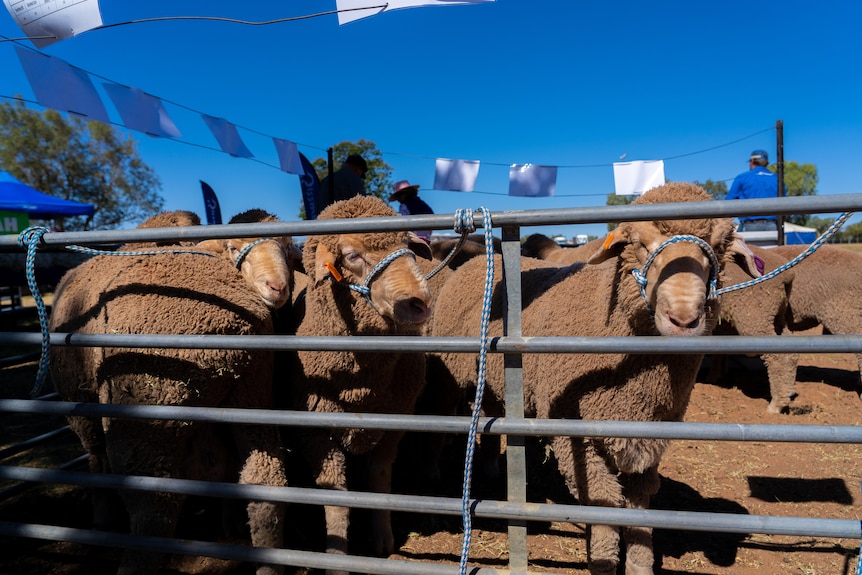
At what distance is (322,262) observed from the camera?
2674mm

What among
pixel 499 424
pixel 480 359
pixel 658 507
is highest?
pixel 480 359

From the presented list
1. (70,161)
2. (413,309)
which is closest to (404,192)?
(413,309)

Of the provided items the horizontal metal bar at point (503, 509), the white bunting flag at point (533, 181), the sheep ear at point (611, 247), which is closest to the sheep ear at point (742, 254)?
the sheep ear at point (611, 247)

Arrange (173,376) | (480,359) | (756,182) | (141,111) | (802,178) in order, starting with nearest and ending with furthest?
(480,359) → (173,376) → (141,111) → (756,182) → (802,178)

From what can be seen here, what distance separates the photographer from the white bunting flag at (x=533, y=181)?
9234 mm

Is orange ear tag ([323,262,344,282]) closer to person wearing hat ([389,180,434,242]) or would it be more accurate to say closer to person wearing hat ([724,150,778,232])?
person wearing hat ([389,180,434,242])

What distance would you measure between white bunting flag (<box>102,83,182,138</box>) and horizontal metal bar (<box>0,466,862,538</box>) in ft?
14.9

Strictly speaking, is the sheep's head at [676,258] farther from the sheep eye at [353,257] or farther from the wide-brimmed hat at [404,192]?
the wide-brimmed hat at [404,192]

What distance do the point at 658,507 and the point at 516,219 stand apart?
308 cm

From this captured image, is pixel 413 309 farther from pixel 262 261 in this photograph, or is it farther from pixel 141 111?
pixel 141 111

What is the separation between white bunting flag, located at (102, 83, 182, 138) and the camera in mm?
5559

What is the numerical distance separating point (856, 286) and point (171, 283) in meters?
7.69

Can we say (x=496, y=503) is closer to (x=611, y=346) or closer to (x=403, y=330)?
(x=611, y=346)

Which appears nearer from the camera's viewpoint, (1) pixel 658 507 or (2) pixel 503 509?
(2) pixel 503 509
